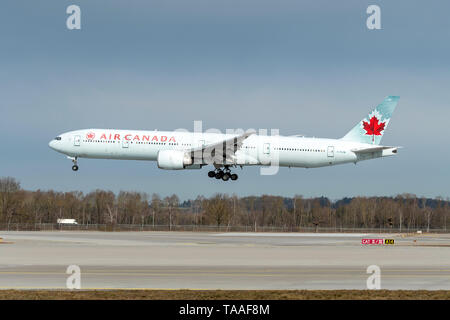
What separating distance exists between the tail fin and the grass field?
139ft

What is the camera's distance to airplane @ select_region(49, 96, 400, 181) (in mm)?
56344

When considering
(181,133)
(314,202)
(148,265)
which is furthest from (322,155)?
(314,202)

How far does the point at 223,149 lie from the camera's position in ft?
189

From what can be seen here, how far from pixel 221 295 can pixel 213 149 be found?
123 ft

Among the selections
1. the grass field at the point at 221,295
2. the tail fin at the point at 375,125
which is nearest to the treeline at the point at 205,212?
the tail fin at the point at 375,125

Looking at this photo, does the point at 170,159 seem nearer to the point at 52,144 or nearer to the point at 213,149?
the point at 213,149

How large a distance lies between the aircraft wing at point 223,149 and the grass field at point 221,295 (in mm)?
34108

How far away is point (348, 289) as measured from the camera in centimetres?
2202

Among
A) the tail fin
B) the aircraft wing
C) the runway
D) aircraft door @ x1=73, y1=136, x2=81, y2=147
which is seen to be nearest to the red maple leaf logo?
the tail fin

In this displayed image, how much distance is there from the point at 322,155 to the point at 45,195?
122 metres

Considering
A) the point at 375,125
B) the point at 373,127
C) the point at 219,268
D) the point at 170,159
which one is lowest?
the point at 219,268

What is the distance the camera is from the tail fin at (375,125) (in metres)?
62.8

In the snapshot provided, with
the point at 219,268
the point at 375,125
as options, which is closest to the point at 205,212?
the point at 375,125
